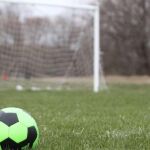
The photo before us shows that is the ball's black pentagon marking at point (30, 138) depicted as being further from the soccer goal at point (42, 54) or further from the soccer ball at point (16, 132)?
the soccer goal at point (42, 54)

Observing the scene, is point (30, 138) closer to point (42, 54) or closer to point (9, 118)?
point (9, 118)

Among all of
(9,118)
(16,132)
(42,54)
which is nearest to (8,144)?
(16,132)

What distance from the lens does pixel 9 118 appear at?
4.46 meters

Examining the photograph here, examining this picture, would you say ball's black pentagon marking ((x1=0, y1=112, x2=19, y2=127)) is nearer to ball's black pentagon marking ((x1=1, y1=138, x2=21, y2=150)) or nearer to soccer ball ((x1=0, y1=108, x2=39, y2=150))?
soccer ball ((x1=0, y1=108, x2=39, y2=150))

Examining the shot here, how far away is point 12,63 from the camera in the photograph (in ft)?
61.9

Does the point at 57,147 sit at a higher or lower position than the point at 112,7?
lower

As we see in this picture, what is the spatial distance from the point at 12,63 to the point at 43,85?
5.53 ft

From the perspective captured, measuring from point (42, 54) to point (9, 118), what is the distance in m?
15.5

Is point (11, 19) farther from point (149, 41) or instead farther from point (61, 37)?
point (149, 41)

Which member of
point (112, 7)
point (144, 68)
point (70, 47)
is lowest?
point (144, 68)

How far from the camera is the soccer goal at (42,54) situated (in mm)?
18953

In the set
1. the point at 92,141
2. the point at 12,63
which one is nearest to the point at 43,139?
the point at 92,141

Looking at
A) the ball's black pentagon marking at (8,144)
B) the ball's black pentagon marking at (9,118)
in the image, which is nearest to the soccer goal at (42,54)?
the ball's black pentagon marking at (9,118)

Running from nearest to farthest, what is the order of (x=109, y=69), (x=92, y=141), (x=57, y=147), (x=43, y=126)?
(x=57, y=147) → (x=92, y=141) → (x=43, y=126) → (x=109, y=69)
